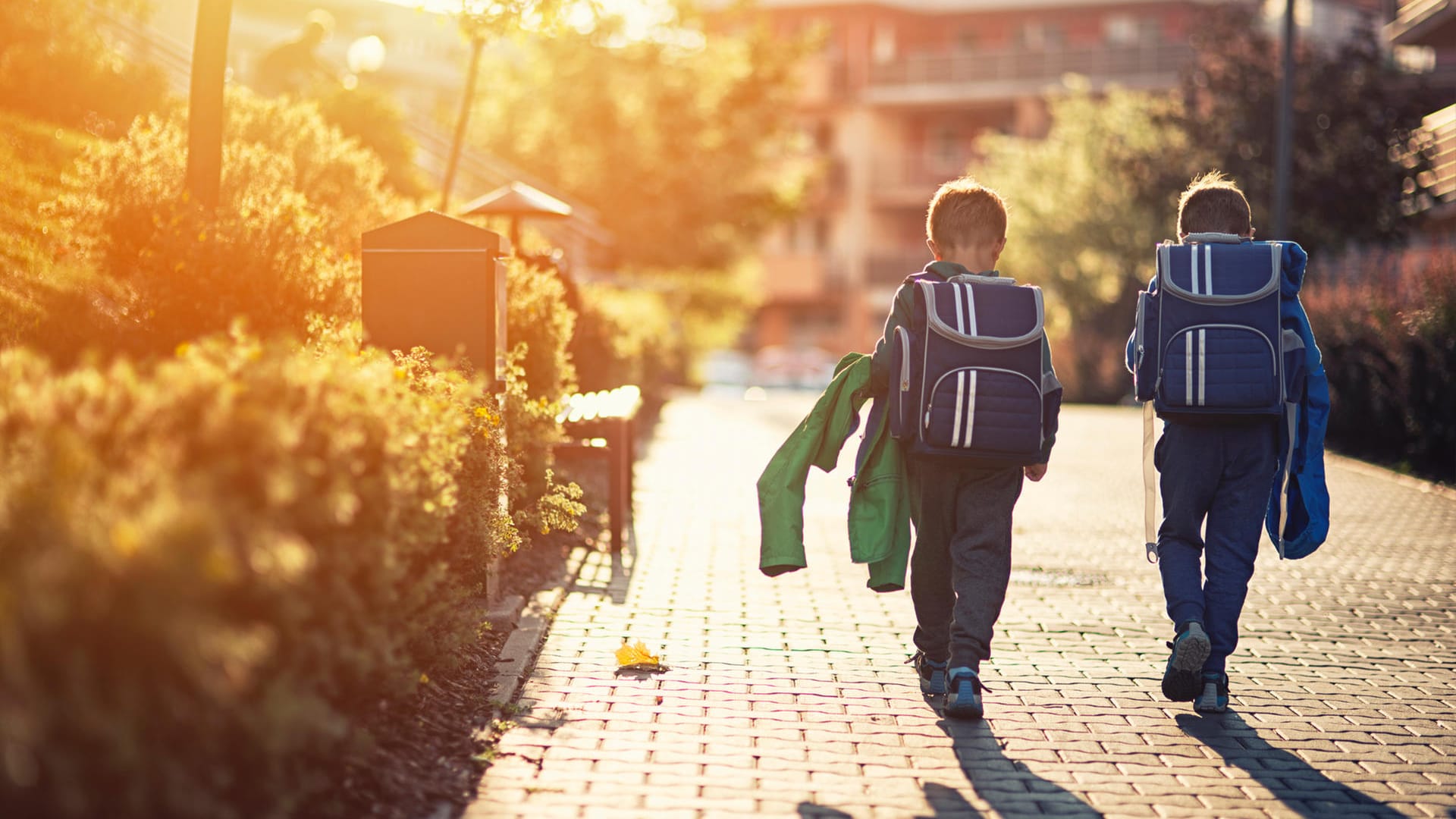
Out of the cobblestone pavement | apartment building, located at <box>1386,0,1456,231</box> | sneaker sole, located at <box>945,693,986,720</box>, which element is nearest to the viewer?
the cobblestone pavement

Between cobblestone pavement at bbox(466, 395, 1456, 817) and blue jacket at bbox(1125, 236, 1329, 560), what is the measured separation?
0.63m

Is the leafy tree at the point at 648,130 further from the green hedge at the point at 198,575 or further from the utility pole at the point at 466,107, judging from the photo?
the green hedge at the point at 198,575

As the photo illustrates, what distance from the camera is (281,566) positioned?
3.00 metres

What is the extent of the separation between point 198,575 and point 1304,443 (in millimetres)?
4161

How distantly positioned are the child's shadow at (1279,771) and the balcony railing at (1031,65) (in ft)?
156

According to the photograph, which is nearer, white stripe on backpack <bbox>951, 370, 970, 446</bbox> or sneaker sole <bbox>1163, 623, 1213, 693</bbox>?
white stripe on backpack <bbox>951, 370, 970, 446</bbox>

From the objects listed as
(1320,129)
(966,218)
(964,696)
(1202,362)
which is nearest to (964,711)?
(964,696)

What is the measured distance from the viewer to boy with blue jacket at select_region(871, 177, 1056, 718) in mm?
5648

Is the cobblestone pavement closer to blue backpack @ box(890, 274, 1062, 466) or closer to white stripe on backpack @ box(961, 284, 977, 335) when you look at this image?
blue backpack @ box(890, 274, 1062, 466)

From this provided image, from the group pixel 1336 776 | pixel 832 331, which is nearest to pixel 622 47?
pixel 1336 776

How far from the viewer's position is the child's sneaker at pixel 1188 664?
5.66 m

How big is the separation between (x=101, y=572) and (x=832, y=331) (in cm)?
6102

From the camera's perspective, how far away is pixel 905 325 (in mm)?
5684

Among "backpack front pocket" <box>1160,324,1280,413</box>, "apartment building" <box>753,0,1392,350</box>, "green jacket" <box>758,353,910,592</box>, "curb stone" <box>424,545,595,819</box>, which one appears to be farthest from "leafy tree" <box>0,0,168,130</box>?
"apartment building" <box>753,0,1392,350</box>
